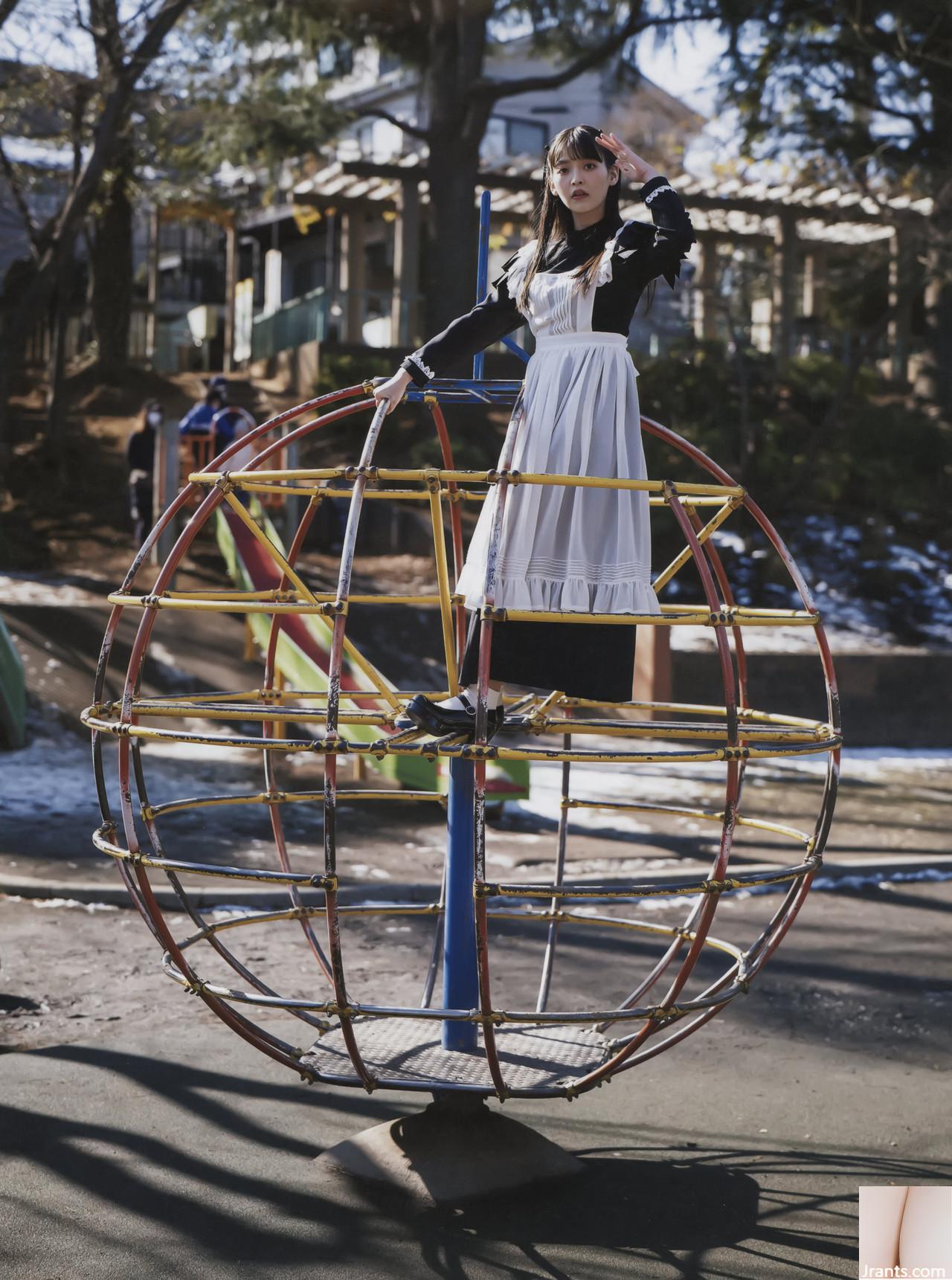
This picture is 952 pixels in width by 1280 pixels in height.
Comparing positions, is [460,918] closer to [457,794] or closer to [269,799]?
[457,794]

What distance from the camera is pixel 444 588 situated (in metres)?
3.41

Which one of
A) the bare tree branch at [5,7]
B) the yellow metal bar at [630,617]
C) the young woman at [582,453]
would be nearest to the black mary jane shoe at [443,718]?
the young woman at [582,453]

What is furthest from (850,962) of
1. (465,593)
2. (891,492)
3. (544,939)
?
(891,492)

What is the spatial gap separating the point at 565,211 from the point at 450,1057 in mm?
1927

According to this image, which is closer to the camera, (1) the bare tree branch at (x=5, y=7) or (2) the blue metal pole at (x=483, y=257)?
(2) the blue metal pole at (x=483, y=257)

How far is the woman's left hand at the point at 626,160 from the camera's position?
3027mm

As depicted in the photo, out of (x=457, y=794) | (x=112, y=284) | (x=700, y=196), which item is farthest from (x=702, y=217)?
(x=457, y=794)

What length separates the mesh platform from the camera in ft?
9.78

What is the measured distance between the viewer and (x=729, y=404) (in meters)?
16.3

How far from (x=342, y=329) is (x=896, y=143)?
7889 mm

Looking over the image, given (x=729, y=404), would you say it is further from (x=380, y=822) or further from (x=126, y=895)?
(x=126, y=895)

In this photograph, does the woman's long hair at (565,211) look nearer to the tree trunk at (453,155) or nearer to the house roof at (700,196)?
the tree trunk at (453,155)

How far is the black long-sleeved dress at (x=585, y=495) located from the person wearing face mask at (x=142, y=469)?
1039cm

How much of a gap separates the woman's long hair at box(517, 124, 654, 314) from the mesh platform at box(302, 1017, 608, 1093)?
1687mm
